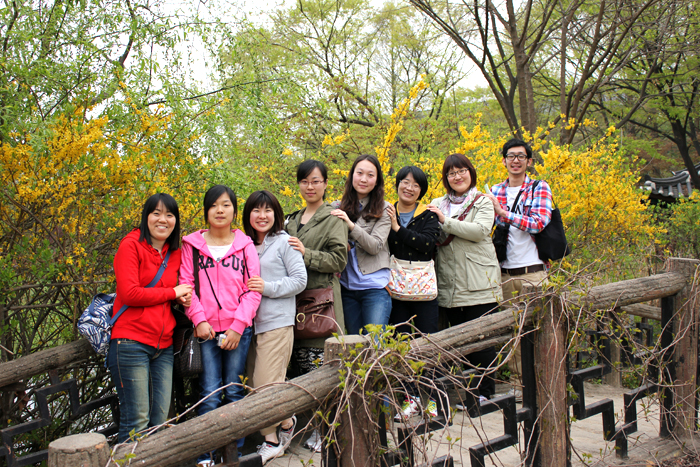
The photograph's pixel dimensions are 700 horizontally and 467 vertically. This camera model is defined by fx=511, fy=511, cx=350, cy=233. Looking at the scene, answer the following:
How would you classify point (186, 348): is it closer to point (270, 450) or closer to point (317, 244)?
point (270, 450)

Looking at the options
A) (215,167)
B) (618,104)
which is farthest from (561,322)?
(618,104)

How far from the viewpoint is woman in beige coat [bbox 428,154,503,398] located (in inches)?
135

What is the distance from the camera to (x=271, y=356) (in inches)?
114

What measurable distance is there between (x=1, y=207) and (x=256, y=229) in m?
1.45

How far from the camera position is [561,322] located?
2.54 meters

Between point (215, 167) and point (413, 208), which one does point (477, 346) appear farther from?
point (215, 167)

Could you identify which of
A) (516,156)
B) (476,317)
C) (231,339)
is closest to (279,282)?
(231,339)

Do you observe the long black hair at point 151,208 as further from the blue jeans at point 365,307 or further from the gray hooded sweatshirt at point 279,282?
the blue jeans at point 365,307

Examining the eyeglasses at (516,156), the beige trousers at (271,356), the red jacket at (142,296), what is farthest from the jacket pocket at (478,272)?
the red jacket at (142,296)

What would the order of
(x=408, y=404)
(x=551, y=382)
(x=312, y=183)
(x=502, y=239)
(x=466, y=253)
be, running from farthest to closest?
(x=502, y=239)
(x=466, y=253)
(x=312, y=183)
(x=551, y=382)
(x=408, y=404)

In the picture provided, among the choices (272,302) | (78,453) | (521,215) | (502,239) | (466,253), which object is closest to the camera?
(78,453)

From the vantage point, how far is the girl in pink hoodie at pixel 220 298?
277 cm

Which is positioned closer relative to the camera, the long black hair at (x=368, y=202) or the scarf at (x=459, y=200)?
the long black hair at (x=368, y=202)

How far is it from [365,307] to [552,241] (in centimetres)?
143
